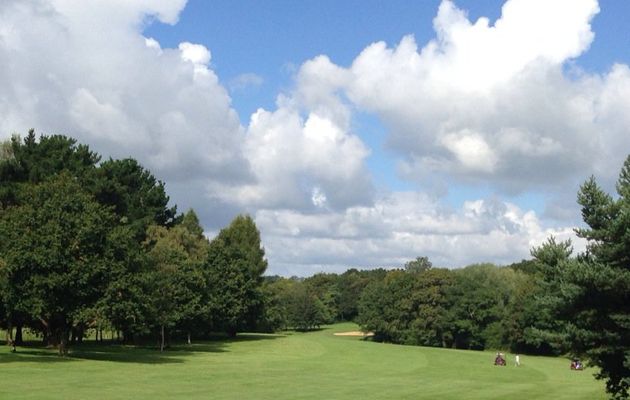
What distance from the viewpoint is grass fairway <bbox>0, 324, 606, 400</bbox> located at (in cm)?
3491

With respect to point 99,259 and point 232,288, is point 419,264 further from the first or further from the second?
point 99,259

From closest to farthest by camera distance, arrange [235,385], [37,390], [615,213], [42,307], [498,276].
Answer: [615,213] < [37,390] < [235,385] < [42,307] < [498,276]

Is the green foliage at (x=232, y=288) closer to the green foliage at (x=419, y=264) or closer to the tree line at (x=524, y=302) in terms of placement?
the tree line at (x=524, y=302)

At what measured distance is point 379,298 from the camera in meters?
128

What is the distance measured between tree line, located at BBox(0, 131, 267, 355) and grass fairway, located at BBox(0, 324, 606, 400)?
13.2ft

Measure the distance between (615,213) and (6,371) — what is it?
113 feet

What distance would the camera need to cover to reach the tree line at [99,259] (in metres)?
51.6

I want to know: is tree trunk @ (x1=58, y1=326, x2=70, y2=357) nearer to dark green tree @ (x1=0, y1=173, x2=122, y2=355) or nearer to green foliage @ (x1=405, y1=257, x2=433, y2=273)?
dark green tree @ (x1=0, y1=173, x2=122, y2=355)

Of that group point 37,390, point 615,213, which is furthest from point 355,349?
point 615,213

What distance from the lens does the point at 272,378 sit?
4522cm

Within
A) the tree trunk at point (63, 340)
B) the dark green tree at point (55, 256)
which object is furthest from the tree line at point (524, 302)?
the tree trunk at point (63, 340)

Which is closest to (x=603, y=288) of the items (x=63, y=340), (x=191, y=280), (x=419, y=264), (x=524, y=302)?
(x=63, y=340)

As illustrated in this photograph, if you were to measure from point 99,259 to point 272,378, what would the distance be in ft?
59.5

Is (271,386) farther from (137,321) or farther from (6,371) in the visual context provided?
(137,321)
